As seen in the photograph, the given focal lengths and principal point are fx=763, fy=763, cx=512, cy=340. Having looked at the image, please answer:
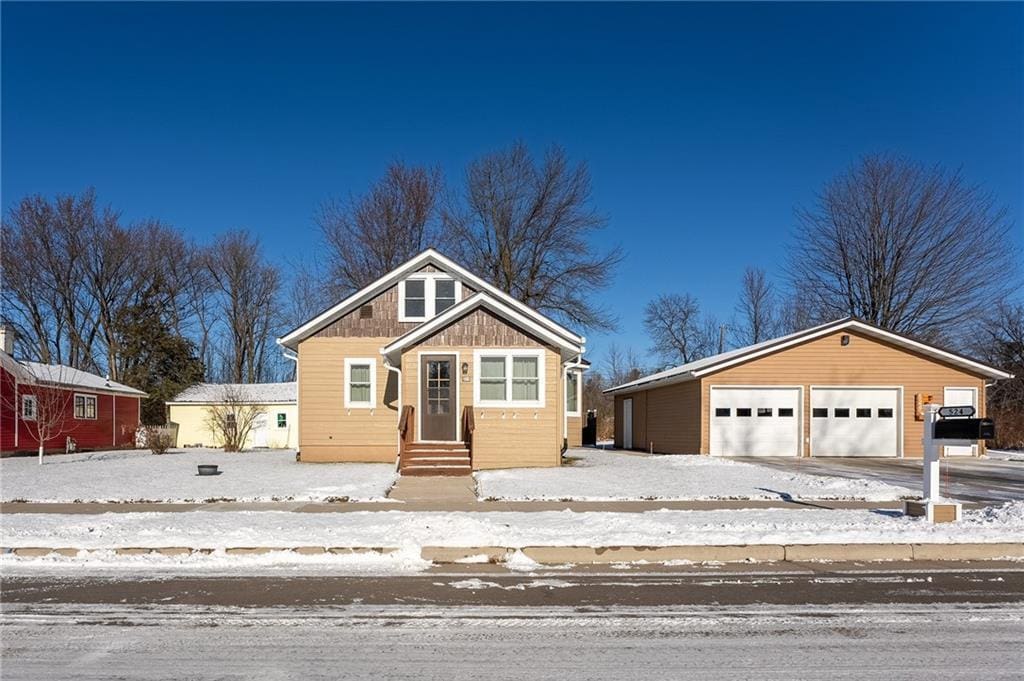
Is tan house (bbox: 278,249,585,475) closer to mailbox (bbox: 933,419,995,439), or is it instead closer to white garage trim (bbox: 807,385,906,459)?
white garage trim (bbox: 807,385,906,459)

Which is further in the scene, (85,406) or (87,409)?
(87,409)

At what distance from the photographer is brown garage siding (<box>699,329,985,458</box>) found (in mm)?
24031

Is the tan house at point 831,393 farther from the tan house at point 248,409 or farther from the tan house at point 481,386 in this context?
the tan house at point 248,409

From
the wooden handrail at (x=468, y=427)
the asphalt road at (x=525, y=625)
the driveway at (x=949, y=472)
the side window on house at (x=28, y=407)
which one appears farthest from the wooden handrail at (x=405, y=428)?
the side window on house at (x=28, y=407)

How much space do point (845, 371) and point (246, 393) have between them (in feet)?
90.7

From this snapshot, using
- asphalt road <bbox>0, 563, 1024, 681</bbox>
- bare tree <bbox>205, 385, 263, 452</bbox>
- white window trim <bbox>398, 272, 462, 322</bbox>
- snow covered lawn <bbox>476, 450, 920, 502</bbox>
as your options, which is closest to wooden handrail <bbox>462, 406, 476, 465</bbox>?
snow covered lawn <bbox>476, 450, 920, 502</bbox>

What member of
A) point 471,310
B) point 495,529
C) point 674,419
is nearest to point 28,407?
point 471,310

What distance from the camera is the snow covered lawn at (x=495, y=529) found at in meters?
9.06

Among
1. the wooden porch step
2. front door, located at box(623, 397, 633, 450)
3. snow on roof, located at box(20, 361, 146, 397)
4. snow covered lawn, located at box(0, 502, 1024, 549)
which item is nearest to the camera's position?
snow covered lawn, located at box(0, 502, 1024, 549)

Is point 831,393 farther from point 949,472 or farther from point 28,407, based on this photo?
point 28,407

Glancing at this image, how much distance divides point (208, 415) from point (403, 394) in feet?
77.9

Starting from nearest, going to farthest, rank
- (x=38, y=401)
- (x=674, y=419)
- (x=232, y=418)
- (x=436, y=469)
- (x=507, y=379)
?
(x=436, y=469) → (x=507, y=379) → (x=674, y=419) → (x=38, y=401) → (x=232, y=418)

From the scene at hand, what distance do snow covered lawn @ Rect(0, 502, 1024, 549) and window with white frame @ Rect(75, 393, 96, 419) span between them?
81.6 feet

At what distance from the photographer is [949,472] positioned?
1931cm
